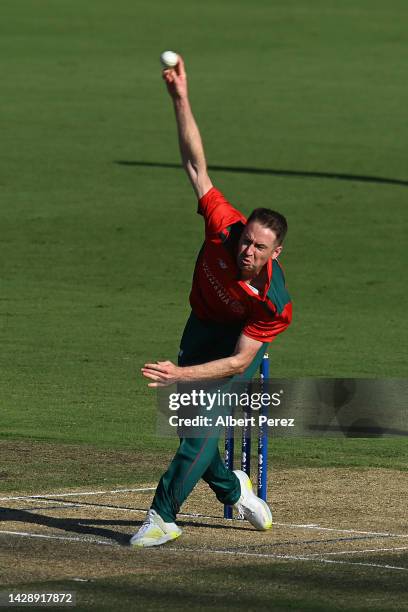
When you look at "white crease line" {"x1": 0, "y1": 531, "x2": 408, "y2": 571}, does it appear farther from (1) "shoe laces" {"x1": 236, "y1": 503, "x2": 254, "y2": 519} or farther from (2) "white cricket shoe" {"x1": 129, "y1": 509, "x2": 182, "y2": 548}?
(1) "shoe laces" {"x1": 236, "y1": 503, "x2": 254, "y2": 519}

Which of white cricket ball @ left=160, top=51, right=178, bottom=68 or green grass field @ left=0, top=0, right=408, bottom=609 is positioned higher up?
white cricket ball @ left=160, top=51, right=178, bottom=68

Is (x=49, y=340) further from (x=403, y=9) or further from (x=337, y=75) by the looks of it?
(x=403, y=9)

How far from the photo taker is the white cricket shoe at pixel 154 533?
990 cm

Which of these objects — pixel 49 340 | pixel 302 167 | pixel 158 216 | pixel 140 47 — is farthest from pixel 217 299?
pixel 140 47

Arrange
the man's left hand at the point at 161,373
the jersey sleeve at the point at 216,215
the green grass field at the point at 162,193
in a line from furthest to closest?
the green grass field at the point at 162,193, the jersey sleeve at the point at 216,215, the man's left hand at the point at 161,373

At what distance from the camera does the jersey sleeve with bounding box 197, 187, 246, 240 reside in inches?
389

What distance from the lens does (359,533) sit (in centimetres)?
1054

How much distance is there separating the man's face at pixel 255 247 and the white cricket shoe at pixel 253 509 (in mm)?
1579

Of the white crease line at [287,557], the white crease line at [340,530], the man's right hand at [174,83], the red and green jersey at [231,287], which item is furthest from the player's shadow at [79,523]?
the man's right hand at [174,83]

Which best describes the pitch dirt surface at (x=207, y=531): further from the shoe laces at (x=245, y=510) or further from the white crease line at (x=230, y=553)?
the shoe laces at (x=245, y=510)

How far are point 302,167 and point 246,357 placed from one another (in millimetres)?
25484

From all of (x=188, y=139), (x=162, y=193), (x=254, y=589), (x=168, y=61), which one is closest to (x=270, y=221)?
(x=188, y=139)

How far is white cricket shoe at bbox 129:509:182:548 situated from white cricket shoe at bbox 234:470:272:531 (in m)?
0.62

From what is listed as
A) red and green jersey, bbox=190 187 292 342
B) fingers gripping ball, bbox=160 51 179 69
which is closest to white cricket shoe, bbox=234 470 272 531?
red and green jersey, bbox=190 187 292 342
